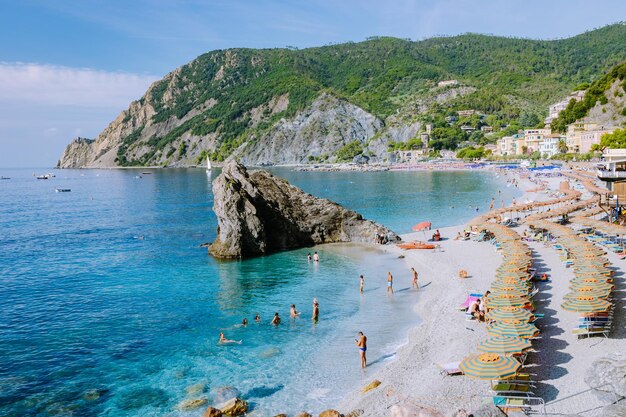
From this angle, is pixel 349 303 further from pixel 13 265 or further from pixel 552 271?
pixel 13 265

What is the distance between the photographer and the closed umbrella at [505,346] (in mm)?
16125

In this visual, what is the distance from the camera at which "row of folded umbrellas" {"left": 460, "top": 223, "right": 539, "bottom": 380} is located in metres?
15.1

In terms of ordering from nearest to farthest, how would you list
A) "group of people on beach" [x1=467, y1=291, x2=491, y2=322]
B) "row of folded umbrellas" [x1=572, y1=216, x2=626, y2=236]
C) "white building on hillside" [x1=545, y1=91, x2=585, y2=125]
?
"group of people on beach" [x1=467, y1=291, x2=491, y2=322] < "row of folded umbrellas" [x1=572, y1=216, x2=626, y2=236] < "white building on hillside" [x1=545, y1=91, x2=585, y2=125]

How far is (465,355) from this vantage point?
18938 mm

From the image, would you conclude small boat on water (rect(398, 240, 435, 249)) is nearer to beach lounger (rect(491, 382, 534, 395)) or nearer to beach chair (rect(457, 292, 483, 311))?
beach chair (rect(457, 292, 483, 311))

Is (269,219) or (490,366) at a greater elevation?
(269,219)

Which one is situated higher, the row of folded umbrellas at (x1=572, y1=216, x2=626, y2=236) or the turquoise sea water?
the row of folded umbrellas at (x1=572, y1=216, x2=626, y2=236)

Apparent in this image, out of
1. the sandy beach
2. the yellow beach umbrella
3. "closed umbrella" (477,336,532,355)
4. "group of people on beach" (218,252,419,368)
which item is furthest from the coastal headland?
"closed umbrella" (477,336,532,355)

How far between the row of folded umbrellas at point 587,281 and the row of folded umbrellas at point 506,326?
6.22 feet

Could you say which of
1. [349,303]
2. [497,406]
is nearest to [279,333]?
[349,303]

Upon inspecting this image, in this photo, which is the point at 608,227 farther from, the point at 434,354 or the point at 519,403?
the point at 519,403

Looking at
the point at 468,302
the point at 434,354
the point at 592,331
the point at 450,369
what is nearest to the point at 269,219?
the point at 468,302

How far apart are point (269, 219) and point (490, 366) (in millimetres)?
31954

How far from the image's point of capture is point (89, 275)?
37875 mm
